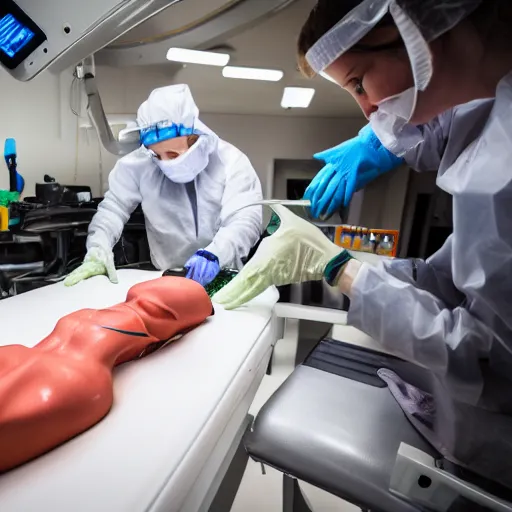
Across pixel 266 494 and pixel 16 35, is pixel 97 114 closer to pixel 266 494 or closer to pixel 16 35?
pixel 16 35

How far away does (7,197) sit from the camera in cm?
135

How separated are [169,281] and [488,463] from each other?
2.89 ft

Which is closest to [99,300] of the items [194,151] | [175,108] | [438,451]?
[194,151]

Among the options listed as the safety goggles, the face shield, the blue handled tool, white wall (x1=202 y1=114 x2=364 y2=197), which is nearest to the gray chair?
the face shield

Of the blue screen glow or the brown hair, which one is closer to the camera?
the brown hair

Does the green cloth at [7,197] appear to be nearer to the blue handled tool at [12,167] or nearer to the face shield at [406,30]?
the blue handled tool at [12,167]

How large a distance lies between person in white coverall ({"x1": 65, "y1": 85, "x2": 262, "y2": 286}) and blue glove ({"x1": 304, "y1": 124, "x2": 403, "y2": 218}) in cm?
30

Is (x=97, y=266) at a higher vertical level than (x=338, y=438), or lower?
higher

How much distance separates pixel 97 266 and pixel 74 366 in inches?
35.5

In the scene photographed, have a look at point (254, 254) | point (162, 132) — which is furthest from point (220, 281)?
point (162, 132)

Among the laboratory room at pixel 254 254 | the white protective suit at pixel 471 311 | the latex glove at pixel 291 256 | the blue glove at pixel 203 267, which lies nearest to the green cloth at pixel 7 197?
the laboratory room at pixel 254 254

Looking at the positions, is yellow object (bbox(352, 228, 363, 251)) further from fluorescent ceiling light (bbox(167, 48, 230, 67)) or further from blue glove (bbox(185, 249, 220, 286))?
fluorescent ceiling light (bbox(167, 48, 230, 67))

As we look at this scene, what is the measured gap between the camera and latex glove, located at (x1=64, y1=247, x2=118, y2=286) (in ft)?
4.75

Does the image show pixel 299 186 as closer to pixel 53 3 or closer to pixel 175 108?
pixel 175 108
